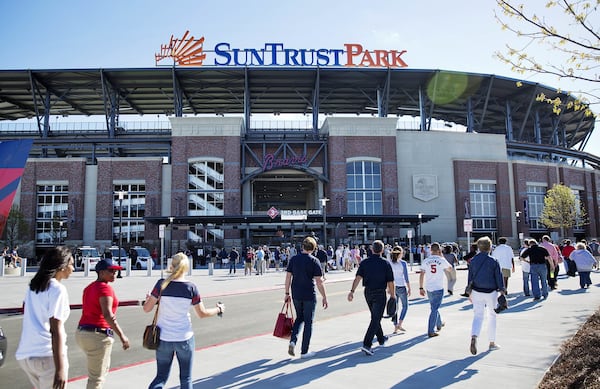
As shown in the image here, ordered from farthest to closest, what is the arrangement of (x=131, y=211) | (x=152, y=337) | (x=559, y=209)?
(x=559, y=209), (x=131, y=211), (x=152, y=337)

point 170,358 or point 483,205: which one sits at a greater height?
point 483,205

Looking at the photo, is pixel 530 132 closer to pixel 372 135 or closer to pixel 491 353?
Answer: pixel 372 135

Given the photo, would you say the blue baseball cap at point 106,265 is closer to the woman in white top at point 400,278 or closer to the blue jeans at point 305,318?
the blue jeans at point 305,318

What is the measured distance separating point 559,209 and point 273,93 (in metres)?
33.3

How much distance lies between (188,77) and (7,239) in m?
23.1

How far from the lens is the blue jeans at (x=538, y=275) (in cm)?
1336

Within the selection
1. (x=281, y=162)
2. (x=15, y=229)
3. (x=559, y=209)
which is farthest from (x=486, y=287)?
(x=559, y=209)

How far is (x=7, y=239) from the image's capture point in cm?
4478

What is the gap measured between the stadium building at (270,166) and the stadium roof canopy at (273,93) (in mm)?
227

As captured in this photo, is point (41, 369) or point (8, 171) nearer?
point (41, 369)

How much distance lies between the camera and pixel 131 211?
156 feet

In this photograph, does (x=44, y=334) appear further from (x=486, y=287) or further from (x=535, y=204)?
(x=535, y=204)

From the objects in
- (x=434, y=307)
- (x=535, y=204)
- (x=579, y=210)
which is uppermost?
(x=535, y=204)

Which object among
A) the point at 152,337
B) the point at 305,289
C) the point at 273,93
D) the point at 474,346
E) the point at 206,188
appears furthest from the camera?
the point at 273,93
